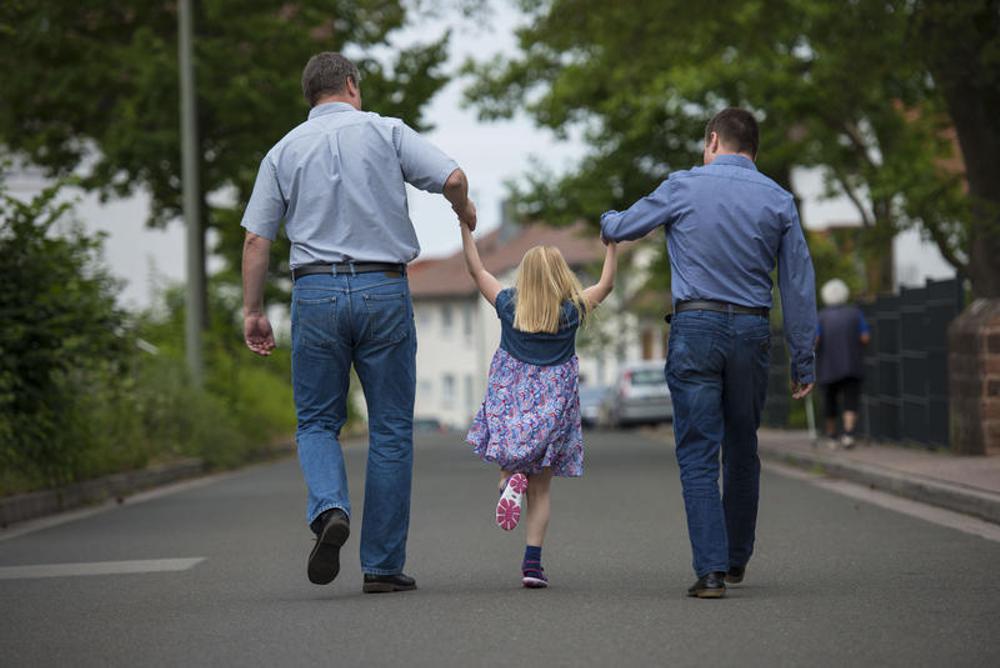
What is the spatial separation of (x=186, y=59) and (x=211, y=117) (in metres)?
3.54

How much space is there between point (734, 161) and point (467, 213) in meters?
1.10

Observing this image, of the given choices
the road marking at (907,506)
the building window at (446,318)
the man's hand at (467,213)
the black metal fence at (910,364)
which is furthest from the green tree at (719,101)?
the building window at (446,318)

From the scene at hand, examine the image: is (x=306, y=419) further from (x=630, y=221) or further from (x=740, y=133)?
(x=740, y=133)

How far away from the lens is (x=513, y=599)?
6.84 m

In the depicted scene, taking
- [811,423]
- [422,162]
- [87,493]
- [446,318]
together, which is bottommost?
[87,493]

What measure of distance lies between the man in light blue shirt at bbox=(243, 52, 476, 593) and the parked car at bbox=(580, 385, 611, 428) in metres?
40.3

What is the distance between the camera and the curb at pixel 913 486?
10.8 metres

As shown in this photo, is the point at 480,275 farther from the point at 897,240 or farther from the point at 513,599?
the point at 897,240

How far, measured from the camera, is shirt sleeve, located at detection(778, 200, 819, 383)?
6.95 m

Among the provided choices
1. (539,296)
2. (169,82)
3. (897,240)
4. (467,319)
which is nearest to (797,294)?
(539,296)

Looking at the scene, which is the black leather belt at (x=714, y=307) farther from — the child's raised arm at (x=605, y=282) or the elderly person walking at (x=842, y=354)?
the elderly person walking at (x=842, y=354)

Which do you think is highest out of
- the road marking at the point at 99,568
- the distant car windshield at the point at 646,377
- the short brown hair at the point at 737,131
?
the short brown hair at the point at 737,131

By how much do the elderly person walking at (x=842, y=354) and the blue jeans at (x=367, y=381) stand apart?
11465 millimetres

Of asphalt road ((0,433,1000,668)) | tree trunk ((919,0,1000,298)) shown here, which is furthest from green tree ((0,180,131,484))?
tree trunk ((919,0,1000,298))
